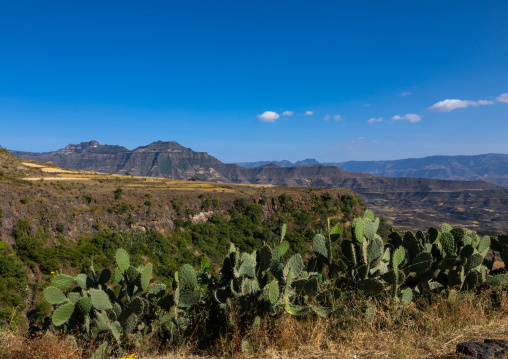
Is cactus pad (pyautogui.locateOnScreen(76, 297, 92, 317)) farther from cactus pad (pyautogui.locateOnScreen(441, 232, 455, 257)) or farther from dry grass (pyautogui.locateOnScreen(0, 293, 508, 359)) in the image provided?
cactus pad (pyautogui.locateOnScreen(441, 232, 455, 257))

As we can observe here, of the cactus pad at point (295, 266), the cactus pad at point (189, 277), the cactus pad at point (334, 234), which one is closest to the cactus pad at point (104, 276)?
the cactus pad at point (189, 277)

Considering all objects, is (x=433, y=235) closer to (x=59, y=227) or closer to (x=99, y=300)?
(x=99, y=300)

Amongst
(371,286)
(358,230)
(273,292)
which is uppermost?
(358,230)

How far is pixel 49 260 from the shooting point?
1916 cm

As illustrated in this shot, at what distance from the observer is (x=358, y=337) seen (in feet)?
10.6

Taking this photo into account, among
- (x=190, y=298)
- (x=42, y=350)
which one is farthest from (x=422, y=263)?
(x=42, y=350)

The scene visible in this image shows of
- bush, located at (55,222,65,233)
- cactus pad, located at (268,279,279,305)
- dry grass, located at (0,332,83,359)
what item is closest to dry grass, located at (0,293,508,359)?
dry grass, located at (0,332,83,359)

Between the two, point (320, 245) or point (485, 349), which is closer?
point (485, 349)

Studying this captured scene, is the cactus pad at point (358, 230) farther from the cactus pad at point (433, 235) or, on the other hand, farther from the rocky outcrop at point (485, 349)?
the cactus pad at point (433, 235)

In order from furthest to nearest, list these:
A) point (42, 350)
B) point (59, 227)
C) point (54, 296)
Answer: point (59, 227)
point (54, 296)
point (42, 350)

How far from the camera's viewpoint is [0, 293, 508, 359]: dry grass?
3.00m

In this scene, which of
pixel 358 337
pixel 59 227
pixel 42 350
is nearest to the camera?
pixel 42 350

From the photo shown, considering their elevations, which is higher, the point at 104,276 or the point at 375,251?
the point at 375,251

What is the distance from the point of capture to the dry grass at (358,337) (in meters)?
3.00
